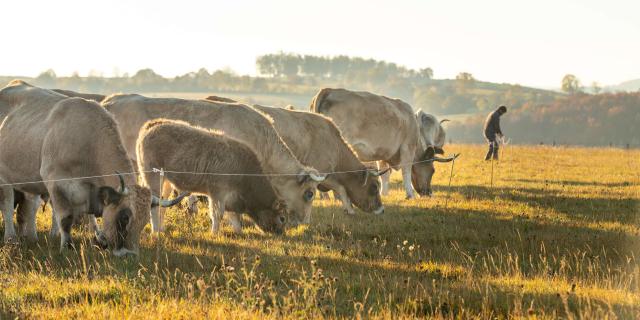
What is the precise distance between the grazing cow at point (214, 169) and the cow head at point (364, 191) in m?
3.46

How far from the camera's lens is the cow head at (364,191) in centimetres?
1630

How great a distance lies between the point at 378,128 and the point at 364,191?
4.31 m

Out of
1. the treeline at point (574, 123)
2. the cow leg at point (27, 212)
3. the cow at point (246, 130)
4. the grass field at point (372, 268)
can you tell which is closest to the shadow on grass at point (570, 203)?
the grass field at point (372, 268)

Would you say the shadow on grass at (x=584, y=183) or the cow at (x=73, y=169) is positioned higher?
the cow at (x=73, y=169)

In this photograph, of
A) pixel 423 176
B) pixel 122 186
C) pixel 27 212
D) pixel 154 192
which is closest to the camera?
pixel 122 186

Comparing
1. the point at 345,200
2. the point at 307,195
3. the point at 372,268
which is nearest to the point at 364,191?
the point at 345,200

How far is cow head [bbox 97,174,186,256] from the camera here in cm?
1014

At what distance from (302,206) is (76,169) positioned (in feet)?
15.8

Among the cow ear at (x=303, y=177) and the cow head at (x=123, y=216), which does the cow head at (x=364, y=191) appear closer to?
the cow ear at (x=303, y=177)

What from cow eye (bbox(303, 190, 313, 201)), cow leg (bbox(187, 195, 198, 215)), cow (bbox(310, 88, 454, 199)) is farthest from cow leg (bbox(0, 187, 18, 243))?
cow (bbox(310, 88, 454, 199))

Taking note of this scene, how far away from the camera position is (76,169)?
10.9 metres

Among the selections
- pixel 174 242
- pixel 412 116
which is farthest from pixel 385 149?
pixel 174 242

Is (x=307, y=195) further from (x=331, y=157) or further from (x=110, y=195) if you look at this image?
(x=110, y=195)

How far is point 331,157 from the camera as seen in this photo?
53.5ft
